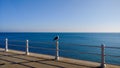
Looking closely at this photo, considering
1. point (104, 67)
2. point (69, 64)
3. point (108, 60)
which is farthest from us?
point (108, 60)

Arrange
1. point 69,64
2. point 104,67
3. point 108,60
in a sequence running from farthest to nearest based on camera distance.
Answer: point 108,60, point 69,64, point 104,67

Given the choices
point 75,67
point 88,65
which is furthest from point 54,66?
point 88,65

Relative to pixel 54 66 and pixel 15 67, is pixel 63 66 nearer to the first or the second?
pixel 54 66

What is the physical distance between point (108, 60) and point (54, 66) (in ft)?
64.5

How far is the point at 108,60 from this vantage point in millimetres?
27094

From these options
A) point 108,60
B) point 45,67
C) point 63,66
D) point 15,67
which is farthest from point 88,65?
point 108,60

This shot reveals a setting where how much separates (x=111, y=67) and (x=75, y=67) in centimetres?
174

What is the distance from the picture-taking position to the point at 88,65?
924cm

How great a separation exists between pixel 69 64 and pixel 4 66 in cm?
328

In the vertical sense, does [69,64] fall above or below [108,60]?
above

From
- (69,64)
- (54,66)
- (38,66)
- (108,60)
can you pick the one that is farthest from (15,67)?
(108,60)

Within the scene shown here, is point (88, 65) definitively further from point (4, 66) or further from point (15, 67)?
point (4, 66)

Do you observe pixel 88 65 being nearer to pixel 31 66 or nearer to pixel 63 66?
pixel 63 66

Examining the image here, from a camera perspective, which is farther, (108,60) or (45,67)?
(108,60)
